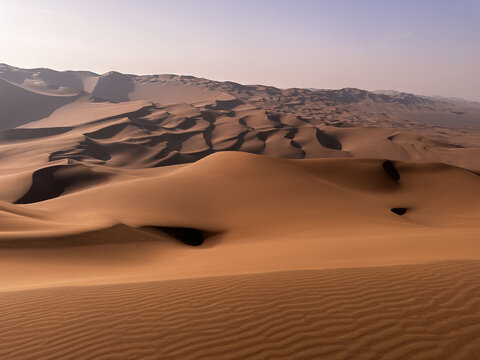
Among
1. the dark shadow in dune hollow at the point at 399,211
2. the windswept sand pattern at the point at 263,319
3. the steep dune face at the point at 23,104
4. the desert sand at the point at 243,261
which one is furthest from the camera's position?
the steep dune face at the point at 23,104

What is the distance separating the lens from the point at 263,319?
365 cm

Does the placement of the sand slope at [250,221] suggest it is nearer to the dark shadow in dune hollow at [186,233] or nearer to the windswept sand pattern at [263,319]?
the dark shadow in dune hollow at [186,233]

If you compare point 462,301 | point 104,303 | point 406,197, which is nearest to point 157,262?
point 104,303

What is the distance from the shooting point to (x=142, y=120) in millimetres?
60031

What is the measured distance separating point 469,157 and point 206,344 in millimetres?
53446

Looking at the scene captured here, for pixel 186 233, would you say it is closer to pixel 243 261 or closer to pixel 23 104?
pixel 243 261

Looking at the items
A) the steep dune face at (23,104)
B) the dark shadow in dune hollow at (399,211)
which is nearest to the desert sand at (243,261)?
the dark shadow in dune hollow at (399,211)

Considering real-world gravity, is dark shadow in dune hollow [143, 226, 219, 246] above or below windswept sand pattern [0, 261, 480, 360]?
below

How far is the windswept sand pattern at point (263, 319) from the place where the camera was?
3.08m

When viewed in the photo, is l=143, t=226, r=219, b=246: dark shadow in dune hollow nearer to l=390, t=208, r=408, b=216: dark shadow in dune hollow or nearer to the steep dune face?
l=390, t=208, r=408, b=216: dark shadow in dune hollow

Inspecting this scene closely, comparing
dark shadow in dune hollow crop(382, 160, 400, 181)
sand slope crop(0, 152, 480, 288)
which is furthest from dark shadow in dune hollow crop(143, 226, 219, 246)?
dark shadow in dune hollow crop(382, 160, 400, 181)

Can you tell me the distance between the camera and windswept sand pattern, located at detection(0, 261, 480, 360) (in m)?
3.08

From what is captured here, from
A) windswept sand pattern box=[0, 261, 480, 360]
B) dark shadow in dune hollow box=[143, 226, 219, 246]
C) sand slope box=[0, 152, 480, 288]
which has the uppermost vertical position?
windswept sand pattern box=[0, 261, 480, 360]

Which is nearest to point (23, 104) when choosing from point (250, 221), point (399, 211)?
point (250, 221)
